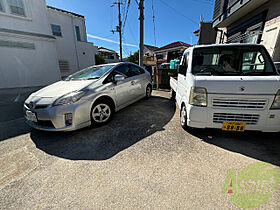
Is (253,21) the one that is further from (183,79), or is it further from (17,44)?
(17,44)

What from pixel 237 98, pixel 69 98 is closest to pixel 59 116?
pixel 69 98

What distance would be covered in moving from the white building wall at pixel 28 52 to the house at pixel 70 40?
12.1 feet

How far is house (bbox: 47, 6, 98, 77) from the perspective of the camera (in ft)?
36.4

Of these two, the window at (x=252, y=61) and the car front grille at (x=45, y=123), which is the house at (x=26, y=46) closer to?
the car front grille at (x=45, y=123)

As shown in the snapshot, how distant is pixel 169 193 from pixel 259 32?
635 centimetres

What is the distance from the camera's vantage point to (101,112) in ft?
9.37

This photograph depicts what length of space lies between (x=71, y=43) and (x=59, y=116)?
509 inches

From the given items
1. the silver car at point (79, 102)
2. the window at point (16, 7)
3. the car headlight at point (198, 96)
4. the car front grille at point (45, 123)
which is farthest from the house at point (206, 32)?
the window at point (16, 7)

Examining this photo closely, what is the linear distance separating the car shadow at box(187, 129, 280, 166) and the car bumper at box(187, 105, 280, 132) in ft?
1.08

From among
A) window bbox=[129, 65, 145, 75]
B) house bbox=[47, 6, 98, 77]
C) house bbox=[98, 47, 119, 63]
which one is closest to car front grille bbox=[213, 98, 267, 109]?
window bbox=[129, 65, 145, 75]

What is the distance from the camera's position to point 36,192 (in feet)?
4.67

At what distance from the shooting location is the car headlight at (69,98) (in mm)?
2282

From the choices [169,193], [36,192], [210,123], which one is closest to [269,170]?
[210,123]

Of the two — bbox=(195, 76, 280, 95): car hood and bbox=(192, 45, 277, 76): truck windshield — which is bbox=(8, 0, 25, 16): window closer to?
bbox=(192, 45, 277, 76): truck windshield
